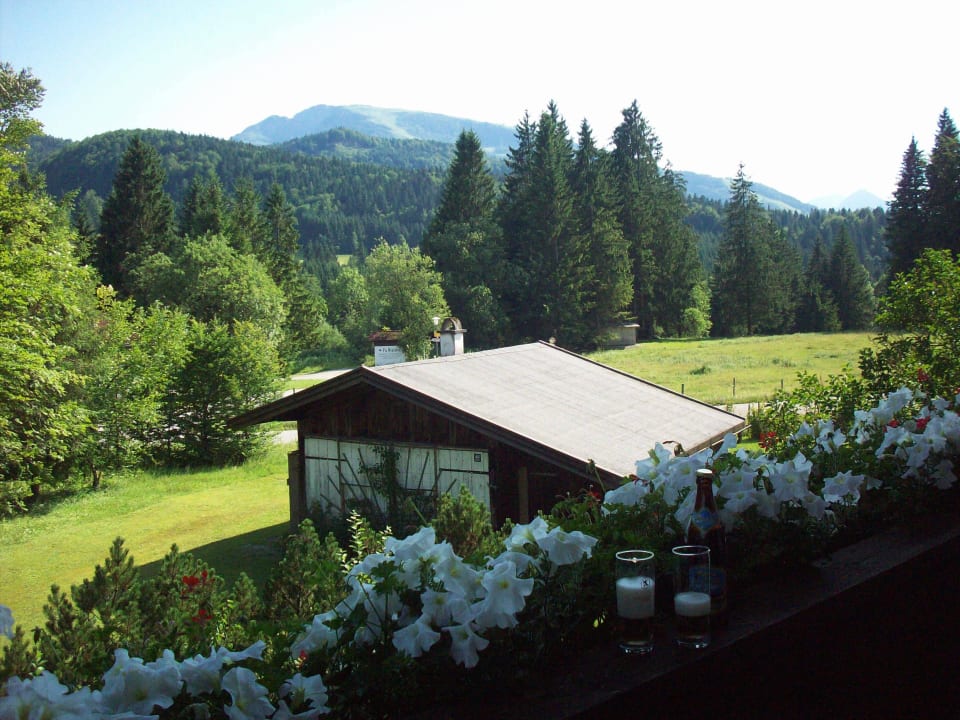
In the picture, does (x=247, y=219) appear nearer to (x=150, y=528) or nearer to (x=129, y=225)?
(x=129, y=225)

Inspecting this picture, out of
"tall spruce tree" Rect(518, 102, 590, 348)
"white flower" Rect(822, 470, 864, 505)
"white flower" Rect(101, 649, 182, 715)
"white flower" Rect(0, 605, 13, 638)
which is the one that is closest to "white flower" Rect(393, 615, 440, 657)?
"white flower" Rect(101, 649, 182, 715)

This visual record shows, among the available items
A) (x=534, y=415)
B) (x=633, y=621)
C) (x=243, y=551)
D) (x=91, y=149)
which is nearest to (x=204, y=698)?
(x=633, y=621)

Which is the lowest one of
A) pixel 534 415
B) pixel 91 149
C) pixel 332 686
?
pixel 534 415

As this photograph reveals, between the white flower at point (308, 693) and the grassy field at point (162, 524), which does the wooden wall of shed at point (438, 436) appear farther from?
the white flower at point (308, 693)

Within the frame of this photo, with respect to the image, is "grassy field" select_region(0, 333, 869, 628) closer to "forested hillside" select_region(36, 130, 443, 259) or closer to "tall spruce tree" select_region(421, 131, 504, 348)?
"tall spruce tree" select_region(421, 131, 504, 348)

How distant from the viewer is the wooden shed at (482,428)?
37.8 feet

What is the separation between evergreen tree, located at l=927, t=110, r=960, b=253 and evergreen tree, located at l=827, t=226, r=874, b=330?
1373 centimetres

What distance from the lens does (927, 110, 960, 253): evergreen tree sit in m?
41.4

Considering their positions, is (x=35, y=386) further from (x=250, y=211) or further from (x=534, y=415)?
(x=250, y=211)

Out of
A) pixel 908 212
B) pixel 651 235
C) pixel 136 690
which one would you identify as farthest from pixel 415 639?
pixel 651 235

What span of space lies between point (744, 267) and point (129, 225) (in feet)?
131

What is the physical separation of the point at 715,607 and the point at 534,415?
34.2 feet

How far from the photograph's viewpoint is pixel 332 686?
4.69 ft

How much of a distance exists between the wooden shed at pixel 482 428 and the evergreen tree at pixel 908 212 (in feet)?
114
